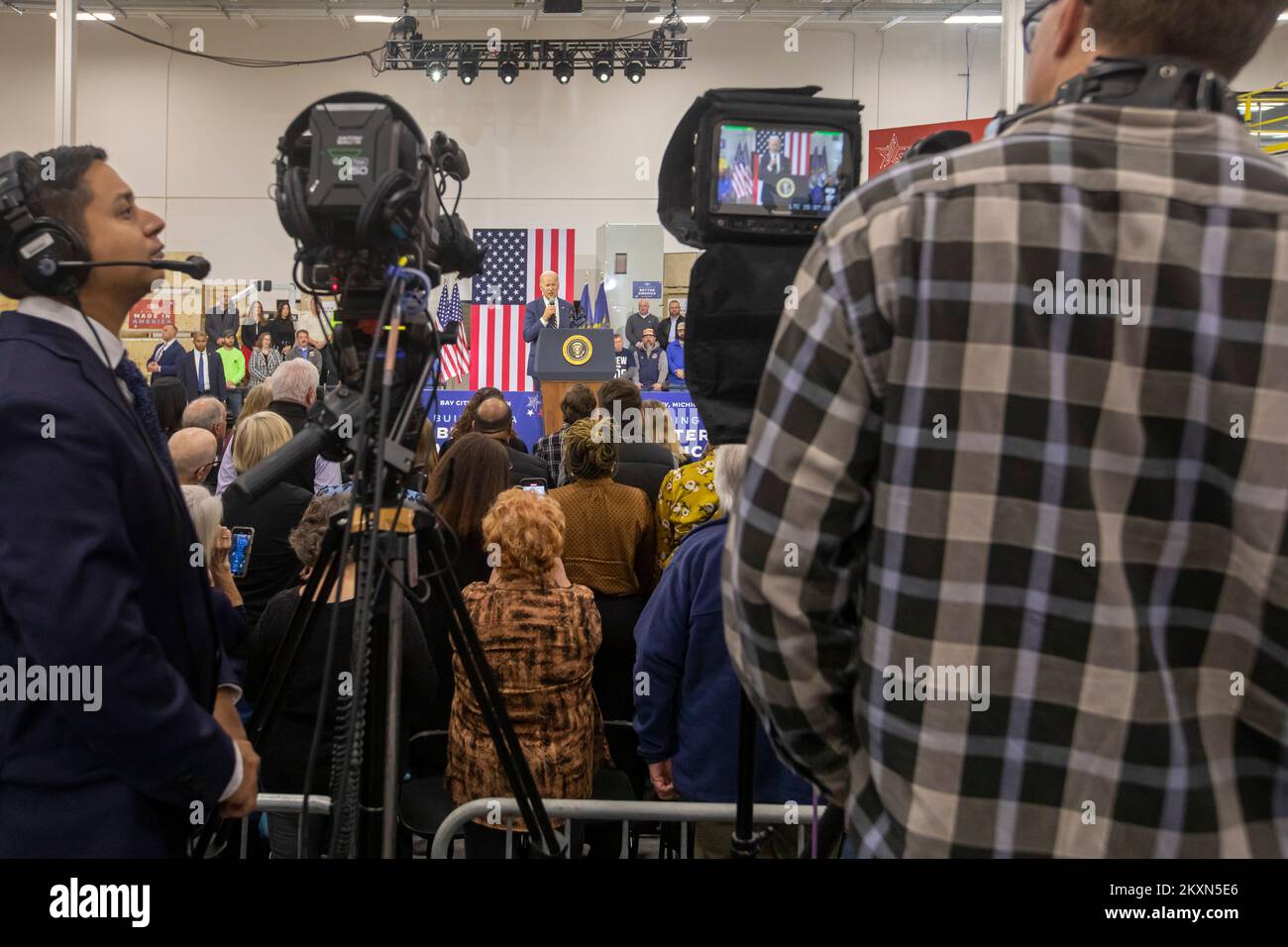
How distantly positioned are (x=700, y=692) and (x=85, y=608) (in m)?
1.19

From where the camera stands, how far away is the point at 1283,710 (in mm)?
874

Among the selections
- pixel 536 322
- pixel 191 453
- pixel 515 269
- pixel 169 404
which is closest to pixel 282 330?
pixel 515 269

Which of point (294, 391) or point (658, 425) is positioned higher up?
point (294, 391)

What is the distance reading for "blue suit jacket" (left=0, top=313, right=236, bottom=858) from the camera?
46.3 inches

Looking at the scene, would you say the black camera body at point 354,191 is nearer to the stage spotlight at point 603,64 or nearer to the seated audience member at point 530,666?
the seated audience member at point 530,666

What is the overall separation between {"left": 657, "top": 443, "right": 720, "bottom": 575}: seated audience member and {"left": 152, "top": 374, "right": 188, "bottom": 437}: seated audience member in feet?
6.56

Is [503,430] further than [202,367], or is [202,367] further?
[202,367]

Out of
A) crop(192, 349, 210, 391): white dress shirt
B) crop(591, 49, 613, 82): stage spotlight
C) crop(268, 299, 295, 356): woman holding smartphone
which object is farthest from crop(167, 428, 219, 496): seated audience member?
crop(591, 49, 613, 82): stage spotlight

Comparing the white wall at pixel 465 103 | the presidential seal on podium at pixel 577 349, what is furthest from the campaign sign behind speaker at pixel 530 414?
the white wall at pixel 465 103

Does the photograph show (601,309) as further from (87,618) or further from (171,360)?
(87,618)

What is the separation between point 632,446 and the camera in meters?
3.82
